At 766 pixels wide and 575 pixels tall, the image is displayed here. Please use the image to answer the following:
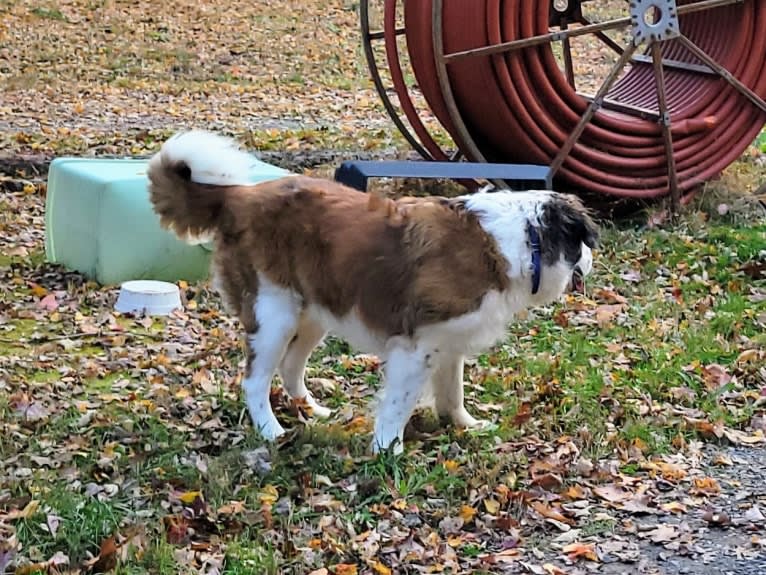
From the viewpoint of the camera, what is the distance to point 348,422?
5484 millimetres

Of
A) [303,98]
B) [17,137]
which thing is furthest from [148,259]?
[303,98]

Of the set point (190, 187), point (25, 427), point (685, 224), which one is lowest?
point (25, 427)

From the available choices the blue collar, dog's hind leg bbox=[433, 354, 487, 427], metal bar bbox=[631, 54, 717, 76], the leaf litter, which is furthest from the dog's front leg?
metal bar bbox=[631, 54, 717, 76]

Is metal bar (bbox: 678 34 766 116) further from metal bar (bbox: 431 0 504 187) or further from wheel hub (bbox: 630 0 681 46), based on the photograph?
metal bar (bbox: 431 0 504 187)

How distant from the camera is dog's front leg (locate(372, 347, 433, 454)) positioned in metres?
4.97

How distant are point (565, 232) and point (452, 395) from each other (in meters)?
0.96

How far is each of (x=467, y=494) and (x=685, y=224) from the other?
4.59 metres

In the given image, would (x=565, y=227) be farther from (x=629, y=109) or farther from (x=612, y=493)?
(x=629, y=109)

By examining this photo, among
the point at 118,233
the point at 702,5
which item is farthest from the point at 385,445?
the point at 702,5

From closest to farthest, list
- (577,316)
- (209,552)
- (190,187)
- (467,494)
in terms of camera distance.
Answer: (209,552) < (467,494) < (190,187) < (577,316)

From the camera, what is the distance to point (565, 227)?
498 cm

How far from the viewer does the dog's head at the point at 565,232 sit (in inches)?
195

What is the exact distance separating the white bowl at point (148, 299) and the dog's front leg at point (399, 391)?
2325 millimetres

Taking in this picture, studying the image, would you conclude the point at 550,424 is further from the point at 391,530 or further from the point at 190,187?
the point at 190,187
